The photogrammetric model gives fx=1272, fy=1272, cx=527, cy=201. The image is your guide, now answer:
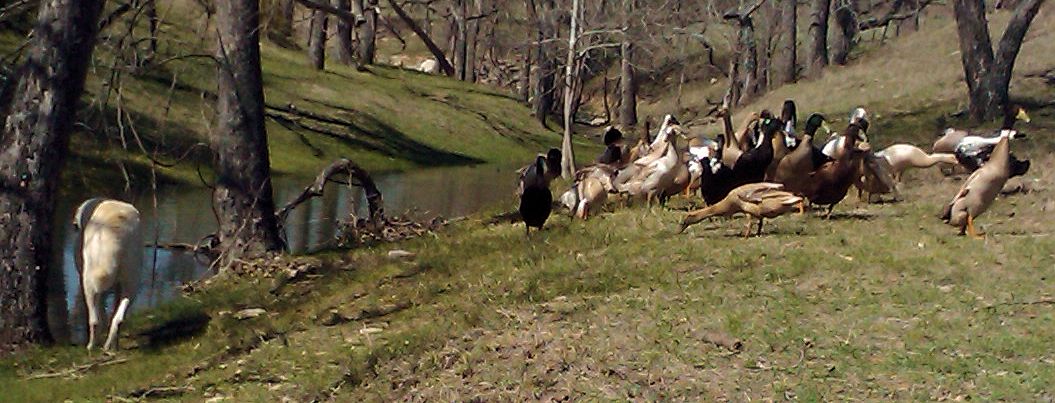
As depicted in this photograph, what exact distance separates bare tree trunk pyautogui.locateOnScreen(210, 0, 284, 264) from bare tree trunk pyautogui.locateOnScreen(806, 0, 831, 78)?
29.4 meters

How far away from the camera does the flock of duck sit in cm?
1185

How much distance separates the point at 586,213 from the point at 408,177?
16.4 meters

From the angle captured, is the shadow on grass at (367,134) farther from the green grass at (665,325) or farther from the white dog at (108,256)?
the white dog at (108,256)

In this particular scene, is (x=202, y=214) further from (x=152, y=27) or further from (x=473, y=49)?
(x=473, y=49)

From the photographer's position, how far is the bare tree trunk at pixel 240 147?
594 inches

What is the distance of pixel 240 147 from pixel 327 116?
2207 centimetres

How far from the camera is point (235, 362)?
10.2 metres

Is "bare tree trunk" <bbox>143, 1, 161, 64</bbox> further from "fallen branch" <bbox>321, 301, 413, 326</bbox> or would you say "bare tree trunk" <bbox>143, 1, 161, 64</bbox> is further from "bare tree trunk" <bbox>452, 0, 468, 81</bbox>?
"bare tree trunk" <bbox>452, 0, 468, 81</bbox>

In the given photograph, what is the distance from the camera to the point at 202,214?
22266mm

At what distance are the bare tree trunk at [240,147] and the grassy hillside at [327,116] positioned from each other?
33.0 ft

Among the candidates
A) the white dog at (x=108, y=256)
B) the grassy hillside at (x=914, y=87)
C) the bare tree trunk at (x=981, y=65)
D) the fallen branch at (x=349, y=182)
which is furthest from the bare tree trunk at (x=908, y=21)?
the white dog at (x=108, y=256)

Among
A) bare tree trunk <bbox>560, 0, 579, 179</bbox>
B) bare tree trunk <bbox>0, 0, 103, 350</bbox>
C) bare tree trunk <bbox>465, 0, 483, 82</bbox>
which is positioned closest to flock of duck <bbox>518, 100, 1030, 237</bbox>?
bare tree trunk <bbox>560, 0, 579, 179</bbox>

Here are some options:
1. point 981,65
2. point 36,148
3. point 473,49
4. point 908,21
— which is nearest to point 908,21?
point 908,21

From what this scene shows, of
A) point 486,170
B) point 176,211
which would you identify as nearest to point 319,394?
point 176,211
